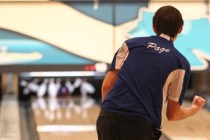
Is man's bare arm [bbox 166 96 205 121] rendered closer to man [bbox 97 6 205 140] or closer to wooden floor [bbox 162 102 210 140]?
man [bbox 97 6 205 140]

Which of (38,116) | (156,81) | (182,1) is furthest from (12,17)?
(38,116)

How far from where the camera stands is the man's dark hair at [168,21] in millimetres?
2061

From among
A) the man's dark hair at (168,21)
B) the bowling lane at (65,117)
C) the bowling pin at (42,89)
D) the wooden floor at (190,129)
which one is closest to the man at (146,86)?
the man's dark hair at (168,21)

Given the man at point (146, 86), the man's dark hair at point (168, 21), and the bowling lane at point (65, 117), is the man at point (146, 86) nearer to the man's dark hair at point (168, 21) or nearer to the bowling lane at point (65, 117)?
the man's dark hair at point (168, 21)

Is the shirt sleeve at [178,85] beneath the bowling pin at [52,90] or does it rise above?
above

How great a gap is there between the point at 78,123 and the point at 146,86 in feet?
11.0

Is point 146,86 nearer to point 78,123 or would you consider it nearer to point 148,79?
point 148,79

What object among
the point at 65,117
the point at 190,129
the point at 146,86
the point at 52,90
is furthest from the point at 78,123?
the point at 146,86

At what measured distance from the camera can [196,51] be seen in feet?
10.8

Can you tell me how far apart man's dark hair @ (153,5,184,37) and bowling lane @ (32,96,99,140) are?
2496 millimetres

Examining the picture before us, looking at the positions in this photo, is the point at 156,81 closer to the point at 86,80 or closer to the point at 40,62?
the point at 40,62

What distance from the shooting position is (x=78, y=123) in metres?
5.30

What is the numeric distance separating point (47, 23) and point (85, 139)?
1.60 m

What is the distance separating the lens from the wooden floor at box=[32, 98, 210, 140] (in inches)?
181
